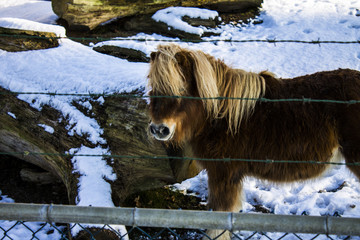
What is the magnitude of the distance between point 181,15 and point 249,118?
6.02 meters

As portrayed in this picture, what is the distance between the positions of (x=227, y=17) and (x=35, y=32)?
18.0 feet

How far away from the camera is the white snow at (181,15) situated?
8.27 meters

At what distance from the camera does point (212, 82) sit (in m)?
3.12

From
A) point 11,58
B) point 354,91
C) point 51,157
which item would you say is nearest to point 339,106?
point 354,91

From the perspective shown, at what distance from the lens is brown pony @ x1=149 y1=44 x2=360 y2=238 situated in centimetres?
298

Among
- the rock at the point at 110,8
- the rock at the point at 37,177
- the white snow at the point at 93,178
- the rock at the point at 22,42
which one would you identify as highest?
the rock at the point at 22,42

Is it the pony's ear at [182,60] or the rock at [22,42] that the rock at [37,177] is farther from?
Answer: the pony's ear at [182,60]

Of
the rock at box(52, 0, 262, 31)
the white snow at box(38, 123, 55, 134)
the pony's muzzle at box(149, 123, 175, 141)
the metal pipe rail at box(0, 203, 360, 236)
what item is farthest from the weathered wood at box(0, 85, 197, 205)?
the rock at box(52, 0, 262, 31)

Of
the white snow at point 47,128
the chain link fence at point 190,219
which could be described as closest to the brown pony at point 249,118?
the chain link fence at point 190,219

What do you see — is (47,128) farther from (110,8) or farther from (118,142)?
(110,8)

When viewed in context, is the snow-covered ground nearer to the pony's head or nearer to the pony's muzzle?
the pony's head

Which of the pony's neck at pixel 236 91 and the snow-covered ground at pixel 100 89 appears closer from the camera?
the pony's neck at pixel 236 91

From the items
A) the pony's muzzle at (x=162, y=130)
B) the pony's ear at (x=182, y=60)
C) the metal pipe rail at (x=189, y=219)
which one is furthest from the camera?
the pony's ear at (x=182, y=60)

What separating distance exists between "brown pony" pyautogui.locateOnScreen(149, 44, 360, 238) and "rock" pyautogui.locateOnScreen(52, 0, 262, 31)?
20.2 ft
